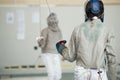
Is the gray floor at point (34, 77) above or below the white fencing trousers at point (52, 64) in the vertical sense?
below

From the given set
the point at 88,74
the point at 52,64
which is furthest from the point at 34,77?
the point at 88,74

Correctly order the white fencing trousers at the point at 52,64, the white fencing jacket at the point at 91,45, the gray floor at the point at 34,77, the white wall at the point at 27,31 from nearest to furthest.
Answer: the white fencing jacket at the point at 91,45 → the white fencing trousers at the point at 52,64 → the gray floor at the point at 34,77 → the white wall at the point at 27,31

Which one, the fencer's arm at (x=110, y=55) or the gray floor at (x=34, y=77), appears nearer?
the fencer's arm at (x=110, y=55)

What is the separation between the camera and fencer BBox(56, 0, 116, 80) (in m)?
2.46

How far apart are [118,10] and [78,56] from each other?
440 centimetres

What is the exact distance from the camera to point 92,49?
2.47m

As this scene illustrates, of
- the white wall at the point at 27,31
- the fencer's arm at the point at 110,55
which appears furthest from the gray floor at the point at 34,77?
the fencer's arm at the point at 110,55

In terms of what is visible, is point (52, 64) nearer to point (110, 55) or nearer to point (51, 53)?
point (51, 53)

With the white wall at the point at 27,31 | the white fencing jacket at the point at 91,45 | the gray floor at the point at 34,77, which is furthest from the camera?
the white wall at the point at 27,31

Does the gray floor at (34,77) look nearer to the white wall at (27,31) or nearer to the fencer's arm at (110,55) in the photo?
the white wall at (27,31)

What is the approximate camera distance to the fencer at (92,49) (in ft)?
8.07

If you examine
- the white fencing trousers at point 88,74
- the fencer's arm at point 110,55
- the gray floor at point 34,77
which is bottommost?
the gray floor at point 34,77

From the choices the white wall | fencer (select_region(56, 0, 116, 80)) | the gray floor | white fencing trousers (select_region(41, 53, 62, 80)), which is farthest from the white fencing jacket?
the white wall

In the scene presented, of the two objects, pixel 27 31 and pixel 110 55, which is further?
pixel 27 31
